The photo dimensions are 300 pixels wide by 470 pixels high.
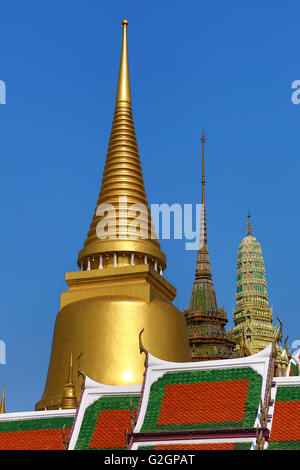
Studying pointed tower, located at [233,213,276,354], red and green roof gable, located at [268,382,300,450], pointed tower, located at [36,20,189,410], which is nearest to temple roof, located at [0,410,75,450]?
red and green roof gable, located at [268,382,300,450]

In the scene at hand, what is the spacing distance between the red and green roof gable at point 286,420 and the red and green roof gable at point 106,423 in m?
2.76

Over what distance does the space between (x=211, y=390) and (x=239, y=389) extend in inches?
22.1

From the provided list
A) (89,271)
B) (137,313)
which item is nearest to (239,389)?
(137,313)

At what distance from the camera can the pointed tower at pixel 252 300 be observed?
49.0 meters

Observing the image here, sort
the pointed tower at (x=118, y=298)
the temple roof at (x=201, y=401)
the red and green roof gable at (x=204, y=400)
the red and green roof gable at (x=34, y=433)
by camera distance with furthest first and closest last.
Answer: the pointed tower at (x=118, y=298) → the red and green roof gable at (x=34, y=433) → the red and green roof gable at (x=204, y=400) → the temple roof at (x=201, y=401)

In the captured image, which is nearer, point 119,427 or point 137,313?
point 119,427

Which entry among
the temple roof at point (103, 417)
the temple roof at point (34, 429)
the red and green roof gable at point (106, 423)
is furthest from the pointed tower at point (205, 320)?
the red and green roof gable at point (106, 423)


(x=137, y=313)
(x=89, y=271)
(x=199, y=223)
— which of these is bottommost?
(x=137, y=313)

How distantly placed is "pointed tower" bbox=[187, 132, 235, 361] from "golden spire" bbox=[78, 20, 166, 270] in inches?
492

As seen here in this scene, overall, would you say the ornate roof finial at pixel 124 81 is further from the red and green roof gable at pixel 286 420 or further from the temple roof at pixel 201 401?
the red and green roof gable at pixel 286 420

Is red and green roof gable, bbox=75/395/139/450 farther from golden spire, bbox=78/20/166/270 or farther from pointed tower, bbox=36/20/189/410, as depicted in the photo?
golden spire, bbox=78/20/166/270

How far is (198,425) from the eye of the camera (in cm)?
1612

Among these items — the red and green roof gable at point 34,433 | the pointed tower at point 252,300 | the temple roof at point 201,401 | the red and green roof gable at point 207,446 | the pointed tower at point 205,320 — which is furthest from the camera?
the pointed tower at point 252,300
